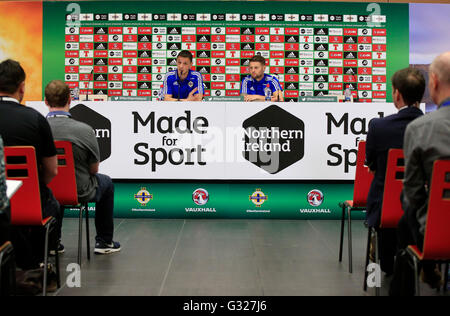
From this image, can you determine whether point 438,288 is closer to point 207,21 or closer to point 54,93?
point 54,93

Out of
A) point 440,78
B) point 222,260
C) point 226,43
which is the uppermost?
point 226,43

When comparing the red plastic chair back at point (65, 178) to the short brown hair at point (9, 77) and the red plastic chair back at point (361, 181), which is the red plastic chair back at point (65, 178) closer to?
the short brown hair at point (9, 77)

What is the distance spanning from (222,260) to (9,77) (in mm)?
1582

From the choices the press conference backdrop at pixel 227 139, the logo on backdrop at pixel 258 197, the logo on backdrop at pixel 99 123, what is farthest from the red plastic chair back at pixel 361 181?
the logo on backdrop at pixel 99 123

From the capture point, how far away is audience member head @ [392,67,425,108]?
204 cm

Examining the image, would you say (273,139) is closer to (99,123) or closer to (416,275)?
(99,123)

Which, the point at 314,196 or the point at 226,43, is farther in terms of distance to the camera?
the point at 226,43

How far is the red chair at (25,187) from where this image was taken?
1815 millimetres

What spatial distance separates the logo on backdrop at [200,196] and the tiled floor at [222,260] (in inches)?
7.4

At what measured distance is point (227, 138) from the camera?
3771 millimetres

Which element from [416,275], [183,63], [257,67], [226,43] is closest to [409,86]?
[416,275]

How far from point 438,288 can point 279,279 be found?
2.65 ft

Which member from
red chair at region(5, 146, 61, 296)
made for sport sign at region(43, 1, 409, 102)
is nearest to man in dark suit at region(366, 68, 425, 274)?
red chair at region(5, 146, 61, 296)
